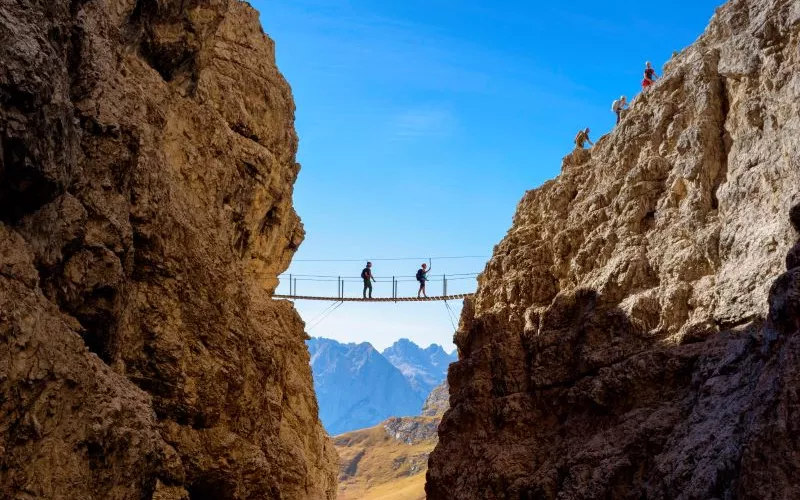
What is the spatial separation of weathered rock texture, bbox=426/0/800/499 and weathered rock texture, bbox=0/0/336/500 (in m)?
5.30

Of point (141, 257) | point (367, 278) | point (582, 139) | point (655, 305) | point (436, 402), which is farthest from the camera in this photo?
point (436, 402)

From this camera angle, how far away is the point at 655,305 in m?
16.4

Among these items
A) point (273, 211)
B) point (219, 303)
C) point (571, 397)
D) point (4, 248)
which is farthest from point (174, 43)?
point (571, 397)

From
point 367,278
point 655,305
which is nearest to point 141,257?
point 655,305

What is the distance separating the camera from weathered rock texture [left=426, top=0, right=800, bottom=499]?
506 inches

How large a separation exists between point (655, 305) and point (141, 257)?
972 centimetres

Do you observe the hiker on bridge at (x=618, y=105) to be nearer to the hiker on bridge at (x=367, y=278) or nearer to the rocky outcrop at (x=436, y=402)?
the hiker on bridge at (x=367, y=278)

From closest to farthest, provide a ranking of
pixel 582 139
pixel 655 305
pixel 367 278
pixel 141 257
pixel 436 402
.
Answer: pixel 141 257, pixel 655 305, pixel 582 139, pixel 367 278, pixel 436 402

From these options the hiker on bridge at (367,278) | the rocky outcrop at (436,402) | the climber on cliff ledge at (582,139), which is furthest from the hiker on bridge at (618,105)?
the rocky outcrop at (436,402)

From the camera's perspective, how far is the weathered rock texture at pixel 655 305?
1284 centimetres

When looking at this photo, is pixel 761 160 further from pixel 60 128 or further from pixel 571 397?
pixel 60 128

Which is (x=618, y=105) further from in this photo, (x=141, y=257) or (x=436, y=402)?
(x=436, y=402)

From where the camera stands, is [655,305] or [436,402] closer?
[655,305]

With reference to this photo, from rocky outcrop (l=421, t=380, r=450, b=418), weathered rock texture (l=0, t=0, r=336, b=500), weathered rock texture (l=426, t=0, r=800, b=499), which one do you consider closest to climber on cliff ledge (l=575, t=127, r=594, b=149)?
weathered rock texture (l=426, t=0, r=800, b=499)
